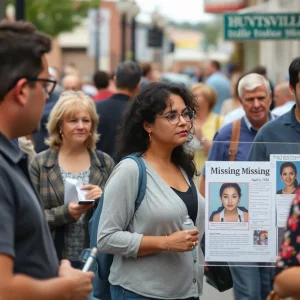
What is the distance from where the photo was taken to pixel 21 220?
3285 mm

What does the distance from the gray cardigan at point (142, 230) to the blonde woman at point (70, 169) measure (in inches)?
48.8

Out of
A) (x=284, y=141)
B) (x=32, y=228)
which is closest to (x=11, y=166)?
(x=32, y=228)

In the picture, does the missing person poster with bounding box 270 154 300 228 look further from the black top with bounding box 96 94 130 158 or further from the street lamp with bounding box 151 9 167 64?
the street lamp with bounding box 151 9 167 64

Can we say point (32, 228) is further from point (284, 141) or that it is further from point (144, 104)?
point (284, 141)

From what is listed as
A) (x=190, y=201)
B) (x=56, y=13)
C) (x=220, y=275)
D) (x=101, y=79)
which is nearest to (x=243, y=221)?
(x=220, y=275)

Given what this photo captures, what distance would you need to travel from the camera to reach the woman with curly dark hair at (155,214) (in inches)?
202

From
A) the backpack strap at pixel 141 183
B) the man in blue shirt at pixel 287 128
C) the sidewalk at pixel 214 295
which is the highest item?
the man in blue shirt at pixel 287 128

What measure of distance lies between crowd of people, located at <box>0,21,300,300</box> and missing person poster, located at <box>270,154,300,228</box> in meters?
0.01

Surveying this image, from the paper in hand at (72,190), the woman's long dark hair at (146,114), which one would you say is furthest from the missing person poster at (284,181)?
the paper in hand at (72,190)

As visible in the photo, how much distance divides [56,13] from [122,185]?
127 feet

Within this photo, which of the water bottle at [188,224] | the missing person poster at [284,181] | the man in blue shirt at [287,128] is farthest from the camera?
A: the man in blue shirt at [287,128]

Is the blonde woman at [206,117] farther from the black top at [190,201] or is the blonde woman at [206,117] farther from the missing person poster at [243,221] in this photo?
the black top at [190,201]

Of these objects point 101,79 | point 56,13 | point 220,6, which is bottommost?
point 101,79

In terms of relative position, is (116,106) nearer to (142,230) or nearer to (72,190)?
(72,190)
